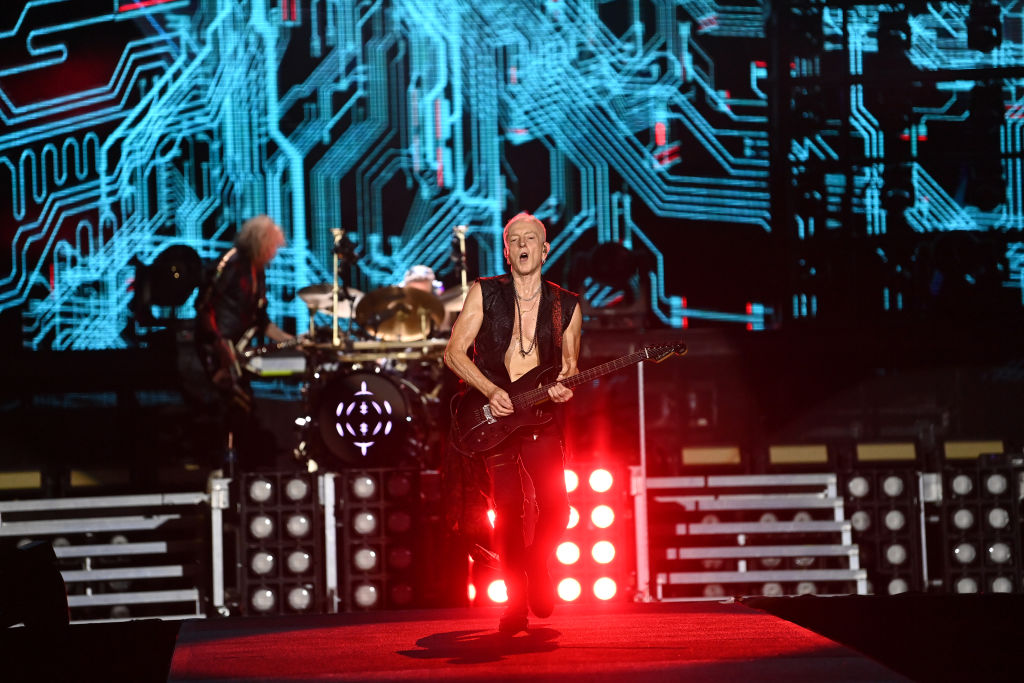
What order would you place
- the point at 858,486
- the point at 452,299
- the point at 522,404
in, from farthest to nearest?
the point at 452,299
the point at 858,486
the point at 522,404

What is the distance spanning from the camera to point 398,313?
777cm

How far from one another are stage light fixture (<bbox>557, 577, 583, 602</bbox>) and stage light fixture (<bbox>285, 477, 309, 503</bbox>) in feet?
5.13

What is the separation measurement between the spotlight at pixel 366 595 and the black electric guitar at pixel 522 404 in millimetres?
2577

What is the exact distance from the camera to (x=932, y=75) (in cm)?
1022

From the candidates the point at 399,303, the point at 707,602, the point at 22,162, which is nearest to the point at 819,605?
the point at 707,602

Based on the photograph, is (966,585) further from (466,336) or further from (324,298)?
(324,298)

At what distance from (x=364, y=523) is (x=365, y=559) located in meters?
0.20

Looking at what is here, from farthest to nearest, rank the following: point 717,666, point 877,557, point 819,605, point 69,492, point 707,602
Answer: point 69,492 < point 877,557 < point 819,605 < point 707,602 < point 717,666

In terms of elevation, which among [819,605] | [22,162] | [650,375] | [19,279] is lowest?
[819,605]

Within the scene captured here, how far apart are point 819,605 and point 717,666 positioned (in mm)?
2290

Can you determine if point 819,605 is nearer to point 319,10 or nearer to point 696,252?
point 696,252

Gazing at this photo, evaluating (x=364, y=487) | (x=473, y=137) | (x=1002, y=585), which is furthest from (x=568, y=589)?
(x=473, y=137)

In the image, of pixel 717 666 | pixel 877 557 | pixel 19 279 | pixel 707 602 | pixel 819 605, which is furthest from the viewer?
pixel 19 279

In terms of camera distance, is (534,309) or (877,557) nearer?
(534,309)
